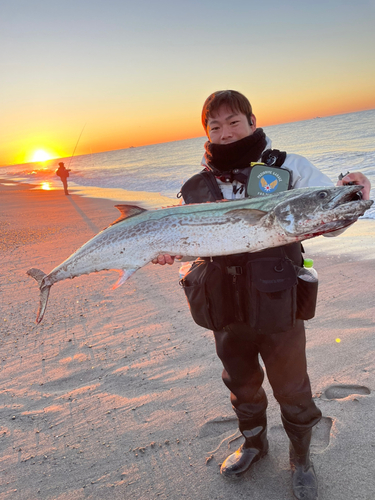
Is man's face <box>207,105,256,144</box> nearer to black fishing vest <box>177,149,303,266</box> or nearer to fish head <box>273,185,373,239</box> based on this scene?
black fishing vest <box>177,149,303,266</box>

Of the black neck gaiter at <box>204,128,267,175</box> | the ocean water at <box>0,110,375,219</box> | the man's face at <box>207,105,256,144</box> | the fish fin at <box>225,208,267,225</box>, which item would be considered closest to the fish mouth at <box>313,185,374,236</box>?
the fish fin at <box>225,208,267,225</box>

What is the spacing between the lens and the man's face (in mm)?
2742

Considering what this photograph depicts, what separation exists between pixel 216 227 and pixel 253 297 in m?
0.54

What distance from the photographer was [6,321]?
17.9 feet

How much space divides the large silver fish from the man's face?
599 millimetres

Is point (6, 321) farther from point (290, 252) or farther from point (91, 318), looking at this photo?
point (290, 252)

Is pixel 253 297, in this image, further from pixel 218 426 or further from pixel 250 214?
pixel 218 426

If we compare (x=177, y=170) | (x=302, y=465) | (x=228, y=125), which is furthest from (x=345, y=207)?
(x=177, y=170)

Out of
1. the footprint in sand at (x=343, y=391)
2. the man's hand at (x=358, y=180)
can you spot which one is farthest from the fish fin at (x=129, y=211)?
the footprint in sand at (x=343, y=391)

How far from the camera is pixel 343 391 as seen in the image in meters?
3.46

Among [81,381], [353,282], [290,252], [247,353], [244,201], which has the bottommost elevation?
[353,282]

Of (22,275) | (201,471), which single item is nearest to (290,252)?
(201,471)

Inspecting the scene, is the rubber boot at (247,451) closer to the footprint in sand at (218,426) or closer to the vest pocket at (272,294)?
the footprint in sand at (218,426)

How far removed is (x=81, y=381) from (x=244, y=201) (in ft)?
9.16
